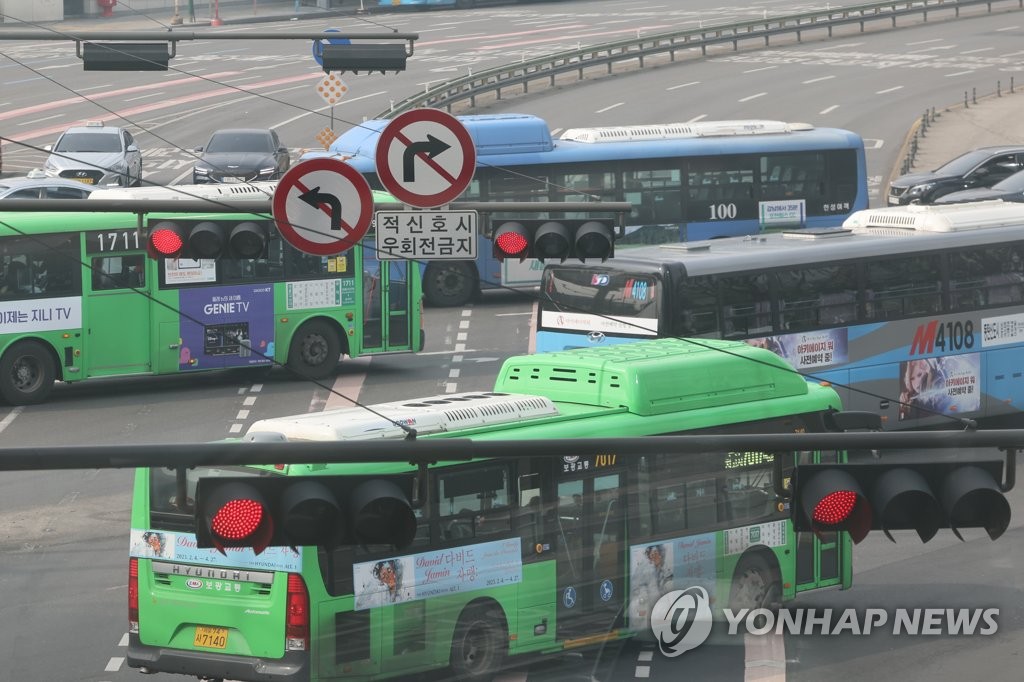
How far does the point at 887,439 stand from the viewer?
730 cm

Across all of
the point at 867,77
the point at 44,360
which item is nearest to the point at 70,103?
the point at 867,77

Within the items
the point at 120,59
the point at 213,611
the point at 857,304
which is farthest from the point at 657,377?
the point at 120,59

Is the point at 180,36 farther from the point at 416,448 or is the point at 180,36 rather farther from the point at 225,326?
the point at 416,448

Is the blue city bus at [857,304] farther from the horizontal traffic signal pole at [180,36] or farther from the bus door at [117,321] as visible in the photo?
the bus door at [117,321]

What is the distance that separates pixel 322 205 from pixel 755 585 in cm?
432

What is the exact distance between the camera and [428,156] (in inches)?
464

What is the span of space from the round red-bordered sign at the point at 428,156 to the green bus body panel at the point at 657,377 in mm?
2046

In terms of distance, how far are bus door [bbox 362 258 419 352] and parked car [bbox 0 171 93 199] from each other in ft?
30.5

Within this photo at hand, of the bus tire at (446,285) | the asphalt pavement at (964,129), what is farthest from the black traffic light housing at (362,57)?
the asphalt pavement at (964,129)

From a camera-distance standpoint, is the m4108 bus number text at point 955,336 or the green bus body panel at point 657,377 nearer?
the green bus body panel at point 657,377

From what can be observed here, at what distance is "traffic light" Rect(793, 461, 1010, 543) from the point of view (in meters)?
7.57

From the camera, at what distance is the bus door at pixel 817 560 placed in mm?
12492

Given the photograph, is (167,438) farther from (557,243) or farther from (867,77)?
(867,77)

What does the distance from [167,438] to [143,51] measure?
15.5ft
